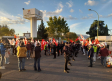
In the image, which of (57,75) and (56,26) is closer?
(57,75)

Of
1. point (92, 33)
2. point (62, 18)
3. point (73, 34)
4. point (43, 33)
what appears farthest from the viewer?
point (73, 34)

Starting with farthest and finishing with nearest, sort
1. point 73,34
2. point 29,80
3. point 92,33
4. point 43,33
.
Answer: point 73,34
point 43,33
point 92,33
point 29,80

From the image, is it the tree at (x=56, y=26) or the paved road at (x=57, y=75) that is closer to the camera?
the paved road at (x=57, y=75)

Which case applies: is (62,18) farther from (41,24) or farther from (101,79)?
(101,79)

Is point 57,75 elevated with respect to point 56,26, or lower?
lower

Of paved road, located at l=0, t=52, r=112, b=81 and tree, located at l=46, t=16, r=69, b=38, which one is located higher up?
tree, located at l=46, t=16, r=69, b=38

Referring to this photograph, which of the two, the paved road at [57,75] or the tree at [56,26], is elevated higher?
the tree at [56,26]

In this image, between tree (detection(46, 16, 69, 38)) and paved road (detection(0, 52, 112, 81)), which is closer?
paved road (detection(0, 52, 112, 81))

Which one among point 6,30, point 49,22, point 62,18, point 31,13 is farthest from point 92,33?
point 6,30

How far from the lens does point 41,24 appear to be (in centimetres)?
5016

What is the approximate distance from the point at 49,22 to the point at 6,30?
121 ft

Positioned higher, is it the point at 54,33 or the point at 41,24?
the point at 41,24

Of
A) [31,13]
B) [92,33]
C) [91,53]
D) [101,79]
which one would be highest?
[31,13]

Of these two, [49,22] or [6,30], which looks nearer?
[49,22]
